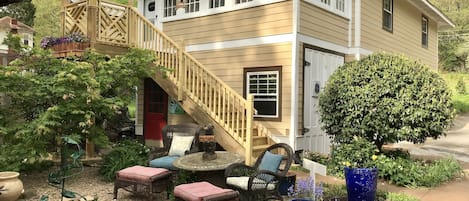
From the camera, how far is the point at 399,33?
13.2 metres

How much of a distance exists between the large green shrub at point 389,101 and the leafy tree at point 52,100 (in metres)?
4.09

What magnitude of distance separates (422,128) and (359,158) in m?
1.24

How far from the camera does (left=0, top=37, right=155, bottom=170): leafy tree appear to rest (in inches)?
253

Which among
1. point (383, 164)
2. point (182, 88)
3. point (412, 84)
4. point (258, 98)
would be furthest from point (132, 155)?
point (412, 84)

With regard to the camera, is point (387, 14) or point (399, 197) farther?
point (387, 14)

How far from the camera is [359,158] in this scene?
Result: 6.96 metres

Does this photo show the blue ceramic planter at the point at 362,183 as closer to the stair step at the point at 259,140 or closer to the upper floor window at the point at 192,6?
the stair step at the point at 259,140

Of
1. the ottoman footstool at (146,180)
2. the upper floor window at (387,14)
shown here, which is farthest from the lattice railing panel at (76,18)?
the upper floor window at (387,14)

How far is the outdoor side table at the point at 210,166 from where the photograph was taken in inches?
216

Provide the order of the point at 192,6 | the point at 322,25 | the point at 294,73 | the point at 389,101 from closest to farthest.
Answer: the point at 389,101 < the point at 294,73 < the point at 322,25 < the point at 192,6

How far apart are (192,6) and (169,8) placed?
3.42 ft

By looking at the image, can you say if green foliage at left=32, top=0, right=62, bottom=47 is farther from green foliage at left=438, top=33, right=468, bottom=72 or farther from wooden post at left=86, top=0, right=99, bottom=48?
green foliage at left=438, top=33, right=468, bottom=72

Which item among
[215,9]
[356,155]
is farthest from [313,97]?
[215,9]

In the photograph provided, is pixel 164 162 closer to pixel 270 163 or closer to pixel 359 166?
pixel 270 163
